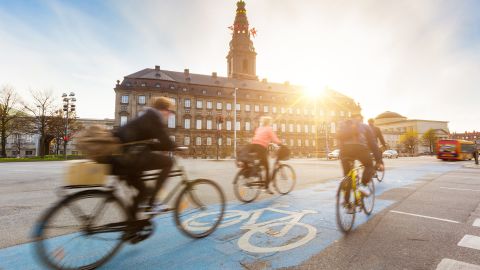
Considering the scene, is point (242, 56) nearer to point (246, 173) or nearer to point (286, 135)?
point (286, 135)

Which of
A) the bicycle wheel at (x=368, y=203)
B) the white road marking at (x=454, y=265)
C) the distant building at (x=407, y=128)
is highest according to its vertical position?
the distant building at (x=407, y=128)

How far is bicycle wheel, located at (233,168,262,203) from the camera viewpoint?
5.84 m

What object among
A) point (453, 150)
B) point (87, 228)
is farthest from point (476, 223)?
point (453, 150)

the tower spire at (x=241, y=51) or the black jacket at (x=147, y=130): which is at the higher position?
the tower spire at (x=241, y=51)

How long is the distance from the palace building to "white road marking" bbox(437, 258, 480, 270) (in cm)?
4615

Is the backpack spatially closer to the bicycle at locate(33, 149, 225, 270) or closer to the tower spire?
the bicycle at locate(33, 149, 225, 270)

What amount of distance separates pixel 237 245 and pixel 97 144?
80.8 inches

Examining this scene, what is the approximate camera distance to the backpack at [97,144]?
2619 mm

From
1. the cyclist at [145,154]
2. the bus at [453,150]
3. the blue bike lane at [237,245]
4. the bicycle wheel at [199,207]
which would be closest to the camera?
the blue bike lane at [237,245]

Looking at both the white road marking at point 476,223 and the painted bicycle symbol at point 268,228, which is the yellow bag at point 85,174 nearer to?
the painted bicycle symbol at point 268,228


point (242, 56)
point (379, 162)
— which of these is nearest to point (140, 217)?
point (379, 162)

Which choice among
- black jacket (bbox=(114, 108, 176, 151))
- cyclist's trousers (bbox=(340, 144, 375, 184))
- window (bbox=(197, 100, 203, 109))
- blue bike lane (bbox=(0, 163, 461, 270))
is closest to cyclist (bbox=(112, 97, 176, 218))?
black jacket (bbox=(114, 108, 176, 151))

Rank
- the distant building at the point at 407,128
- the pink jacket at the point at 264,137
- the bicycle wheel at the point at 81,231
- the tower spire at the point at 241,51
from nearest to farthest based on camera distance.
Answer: the bicycle wheel at the point at 81,231, the pink jacket at the point at 264,137, the tower spire at the point at 241,51, the distant building at the point at 407,128

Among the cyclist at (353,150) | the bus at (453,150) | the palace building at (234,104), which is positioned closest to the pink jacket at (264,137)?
the cyclist at (353,150)
